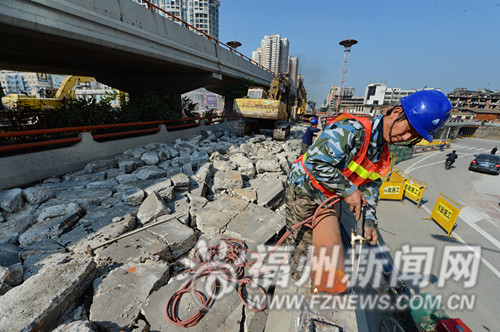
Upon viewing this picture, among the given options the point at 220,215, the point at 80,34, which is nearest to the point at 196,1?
the point at 80,34

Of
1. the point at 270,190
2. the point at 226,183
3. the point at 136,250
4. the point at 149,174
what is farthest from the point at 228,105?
the point at 136,250

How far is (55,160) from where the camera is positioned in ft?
16.2

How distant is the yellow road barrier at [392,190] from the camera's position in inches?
322

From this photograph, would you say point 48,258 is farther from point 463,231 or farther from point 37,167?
point 463,231

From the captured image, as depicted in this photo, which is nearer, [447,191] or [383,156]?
[383,156]

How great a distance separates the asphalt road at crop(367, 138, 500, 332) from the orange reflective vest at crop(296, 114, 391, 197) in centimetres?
247

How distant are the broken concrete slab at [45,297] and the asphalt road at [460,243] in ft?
12.3

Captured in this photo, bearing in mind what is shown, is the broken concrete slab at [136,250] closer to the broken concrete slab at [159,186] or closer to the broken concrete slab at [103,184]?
the broken concrete slab at [159,186]

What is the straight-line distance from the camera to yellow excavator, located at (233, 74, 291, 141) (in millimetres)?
9531

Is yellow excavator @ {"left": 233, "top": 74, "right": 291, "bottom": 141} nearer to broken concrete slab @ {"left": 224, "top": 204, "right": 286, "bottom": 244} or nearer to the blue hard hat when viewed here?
broken concrete slab @ {"left": 224, "top": 204, "right": 286, "bottom": 244}

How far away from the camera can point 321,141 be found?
178 centimetres

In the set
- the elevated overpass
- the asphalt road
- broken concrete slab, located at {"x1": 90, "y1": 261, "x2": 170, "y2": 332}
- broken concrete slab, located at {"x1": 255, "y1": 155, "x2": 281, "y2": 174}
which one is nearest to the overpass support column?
the elevated overpass

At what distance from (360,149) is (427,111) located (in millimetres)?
539

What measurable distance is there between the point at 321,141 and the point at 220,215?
2.40 meters
